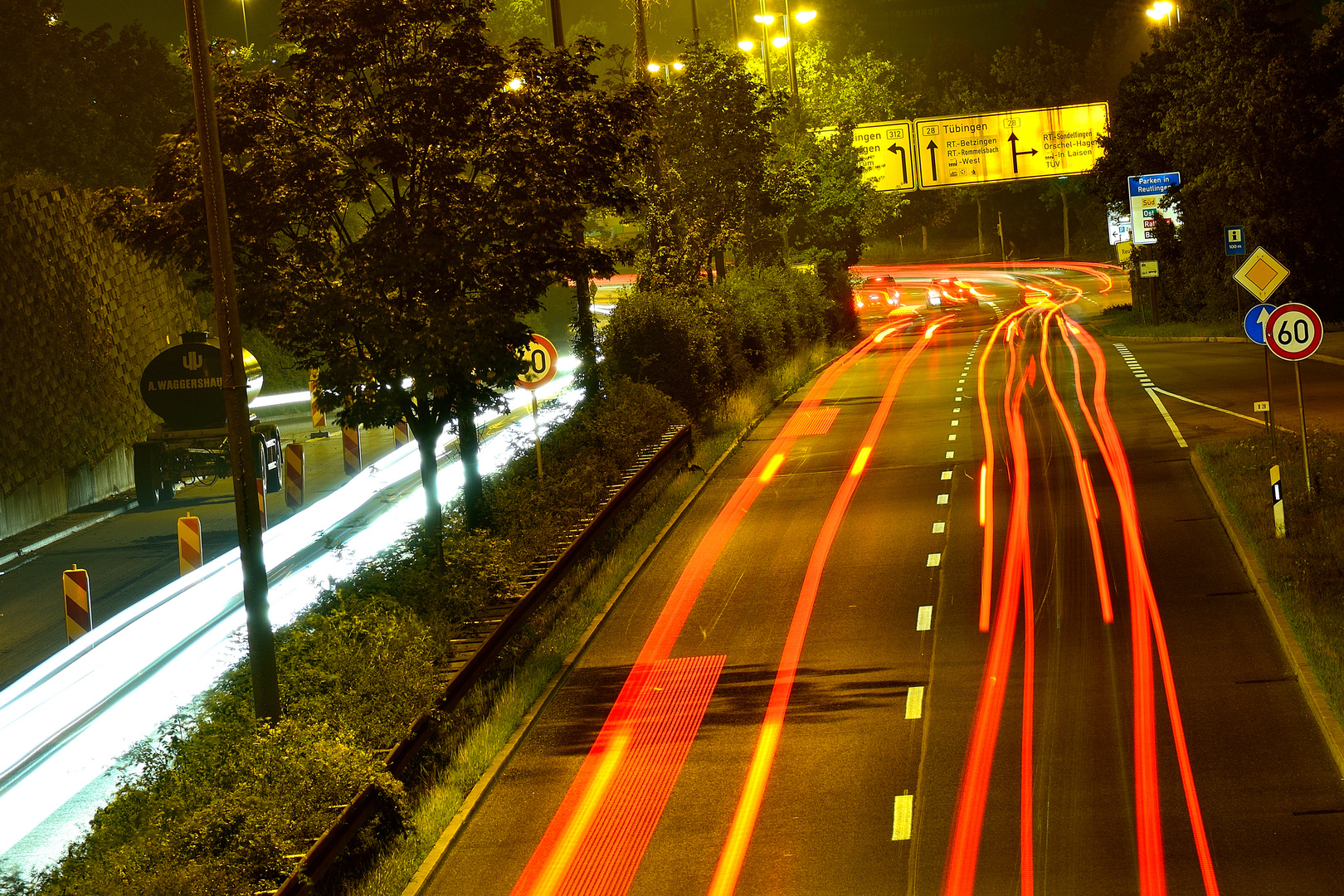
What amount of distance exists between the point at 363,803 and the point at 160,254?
782 cm


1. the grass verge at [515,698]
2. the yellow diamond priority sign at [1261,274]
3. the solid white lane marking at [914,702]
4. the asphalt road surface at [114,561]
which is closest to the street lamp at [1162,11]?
the grass verge at [515,698]

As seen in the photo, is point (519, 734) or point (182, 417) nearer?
point (519, 734)

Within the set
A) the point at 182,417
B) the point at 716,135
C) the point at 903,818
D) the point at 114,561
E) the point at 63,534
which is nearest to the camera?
the point at 903,818

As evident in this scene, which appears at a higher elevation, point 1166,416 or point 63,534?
point 1166,416

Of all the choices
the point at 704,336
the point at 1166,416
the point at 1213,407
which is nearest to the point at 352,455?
the point at 704,336

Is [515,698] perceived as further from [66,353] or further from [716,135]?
[716,135]

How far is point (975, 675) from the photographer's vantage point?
12844 millimetres

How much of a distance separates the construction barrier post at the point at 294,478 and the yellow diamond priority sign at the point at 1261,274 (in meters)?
16.1

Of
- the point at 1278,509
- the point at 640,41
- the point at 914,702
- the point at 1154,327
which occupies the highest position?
the point at 640,41

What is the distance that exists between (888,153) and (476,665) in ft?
142

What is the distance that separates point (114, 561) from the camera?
22.6 meters

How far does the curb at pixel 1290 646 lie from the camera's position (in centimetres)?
1049

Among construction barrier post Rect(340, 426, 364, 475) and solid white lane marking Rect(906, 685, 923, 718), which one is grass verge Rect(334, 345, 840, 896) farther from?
construction barrier post Rect(340, 426, 364, 475)

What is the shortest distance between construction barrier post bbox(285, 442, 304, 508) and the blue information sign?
1609cm
